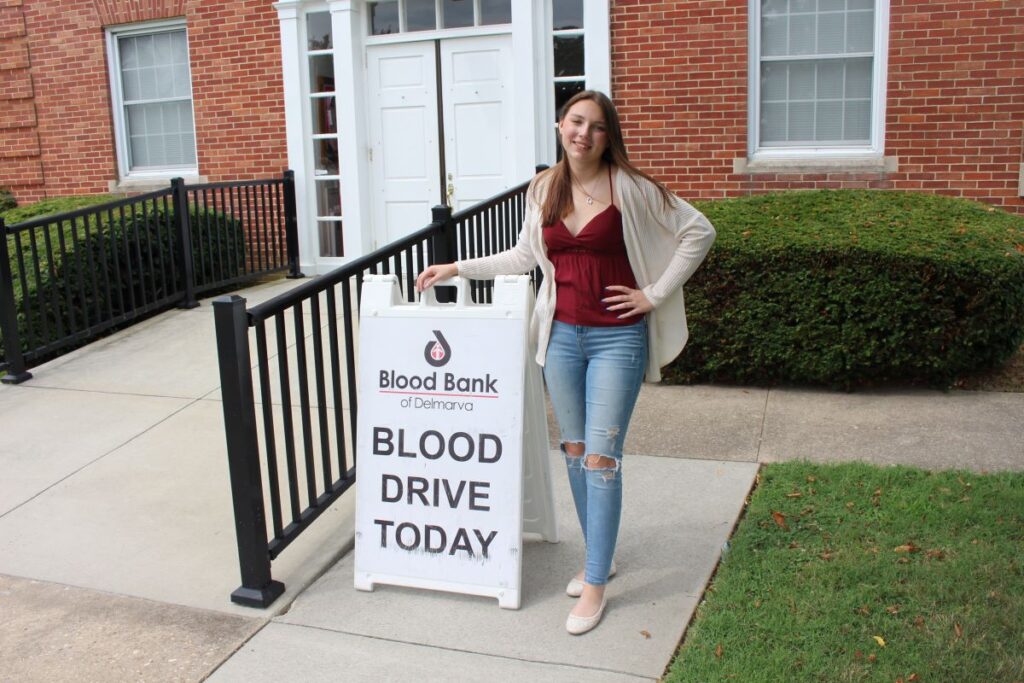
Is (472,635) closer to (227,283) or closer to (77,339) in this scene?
(77,339)

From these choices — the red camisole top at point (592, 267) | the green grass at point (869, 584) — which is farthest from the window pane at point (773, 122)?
the red camisole top at point (592, 267)

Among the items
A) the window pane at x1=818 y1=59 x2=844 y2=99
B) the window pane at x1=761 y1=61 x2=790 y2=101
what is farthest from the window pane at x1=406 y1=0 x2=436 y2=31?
the window pane at x1=818 y1=59 x2=844 y2=99

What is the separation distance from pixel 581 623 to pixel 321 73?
7.76 metres

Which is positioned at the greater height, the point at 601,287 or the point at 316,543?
the point at 601,287

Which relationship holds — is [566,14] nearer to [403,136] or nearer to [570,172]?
[403,136]

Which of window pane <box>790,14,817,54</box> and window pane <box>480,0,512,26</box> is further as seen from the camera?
window pane <box>480,0,512,26</box>

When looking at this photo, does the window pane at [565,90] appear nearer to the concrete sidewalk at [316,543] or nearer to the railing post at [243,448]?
the concrete sidewalk at [316,543]

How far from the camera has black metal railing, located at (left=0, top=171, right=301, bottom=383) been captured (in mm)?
6914

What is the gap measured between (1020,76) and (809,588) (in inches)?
229

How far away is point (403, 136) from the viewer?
969 cm

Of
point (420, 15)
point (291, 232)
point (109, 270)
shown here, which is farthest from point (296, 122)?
point (109, 270)

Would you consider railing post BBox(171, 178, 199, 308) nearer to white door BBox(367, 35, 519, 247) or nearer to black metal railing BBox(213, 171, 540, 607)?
white door BBox(367, 35, 519, 247)

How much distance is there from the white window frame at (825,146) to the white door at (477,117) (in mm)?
2139

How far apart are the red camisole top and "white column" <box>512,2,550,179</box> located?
5.68m
